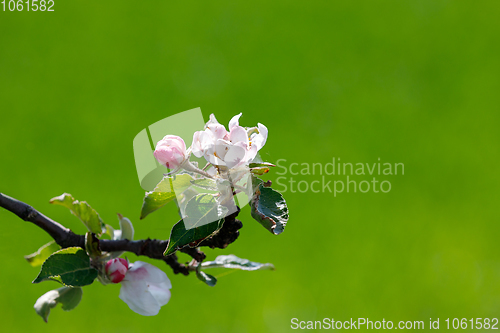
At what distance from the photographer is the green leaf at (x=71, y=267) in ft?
1.45

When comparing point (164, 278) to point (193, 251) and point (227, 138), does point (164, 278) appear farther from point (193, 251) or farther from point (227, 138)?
point (227, 138)

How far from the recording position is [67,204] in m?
0.50

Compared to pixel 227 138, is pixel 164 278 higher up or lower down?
lower down

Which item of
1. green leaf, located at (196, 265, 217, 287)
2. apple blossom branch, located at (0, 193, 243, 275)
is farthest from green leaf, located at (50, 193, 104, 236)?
green leaf, located at (196, 265, 217, 287)

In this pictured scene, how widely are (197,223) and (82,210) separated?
197 millimetres

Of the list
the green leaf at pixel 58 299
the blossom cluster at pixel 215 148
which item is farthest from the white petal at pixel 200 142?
the green leaf at pixel 58 299

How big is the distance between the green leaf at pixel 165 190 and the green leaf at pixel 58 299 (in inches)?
7.7

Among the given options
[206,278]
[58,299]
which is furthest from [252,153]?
[58,299]

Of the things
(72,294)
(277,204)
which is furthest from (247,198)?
(72,294)

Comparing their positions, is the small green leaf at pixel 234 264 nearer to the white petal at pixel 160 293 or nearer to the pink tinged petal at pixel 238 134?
the white petal at pixel 160 293

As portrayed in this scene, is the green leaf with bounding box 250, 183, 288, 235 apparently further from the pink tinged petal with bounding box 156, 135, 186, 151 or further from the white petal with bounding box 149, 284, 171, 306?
the white petal with bounding box 149, 284, 171, 306

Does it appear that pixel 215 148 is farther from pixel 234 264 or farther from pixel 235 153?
pixel 234 264

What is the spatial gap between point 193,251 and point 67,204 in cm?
16

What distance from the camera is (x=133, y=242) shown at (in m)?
0.48
